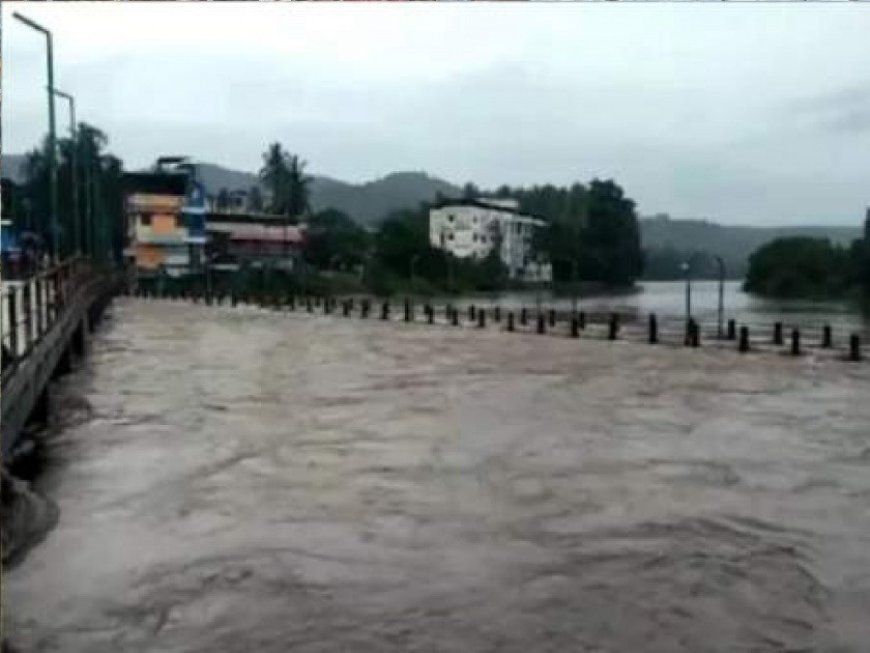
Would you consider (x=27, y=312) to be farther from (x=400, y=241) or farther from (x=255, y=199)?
(x=255, y=199)

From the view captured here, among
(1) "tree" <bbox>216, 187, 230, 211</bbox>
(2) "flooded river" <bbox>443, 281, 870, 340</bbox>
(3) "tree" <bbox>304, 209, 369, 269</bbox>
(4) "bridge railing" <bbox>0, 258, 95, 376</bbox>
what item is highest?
(1) "tree" <bbox>216, 187, 230, 211</bbox>

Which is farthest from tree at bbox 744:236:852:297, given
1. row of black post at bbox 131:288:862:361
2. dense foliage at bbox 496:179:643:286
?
row of black post at bbox 131:288:862:361

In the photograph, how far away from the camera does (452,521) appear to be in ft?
24.1

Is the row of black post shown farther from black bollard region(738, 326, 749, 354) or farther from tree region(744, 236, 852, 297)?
tree region(744, 236, 852, 297)

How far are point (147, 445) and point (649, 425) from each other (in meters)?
4.78

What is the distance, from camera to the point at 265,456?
9898 millimetres

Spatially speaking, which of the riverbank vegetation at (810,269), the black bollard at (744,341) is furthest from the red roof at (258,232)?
the black bollard at (744,341)

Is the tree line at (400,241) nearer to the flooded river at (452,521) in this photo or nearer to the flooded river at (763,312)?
the flooded river at (763,312)

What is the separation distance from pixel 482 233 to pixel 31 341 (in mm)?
67324

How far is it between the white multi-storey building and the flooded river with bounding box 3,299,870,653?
197 feet

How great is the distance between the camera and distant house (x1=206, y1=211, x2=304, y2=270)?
61812 mm

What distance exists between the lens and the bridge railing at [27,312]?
8273 mm

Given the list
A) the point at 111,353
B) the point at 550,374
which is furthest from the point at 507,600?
the point at 111,353

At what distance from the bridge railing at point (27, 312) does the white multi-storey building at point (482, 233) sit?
198 ft
